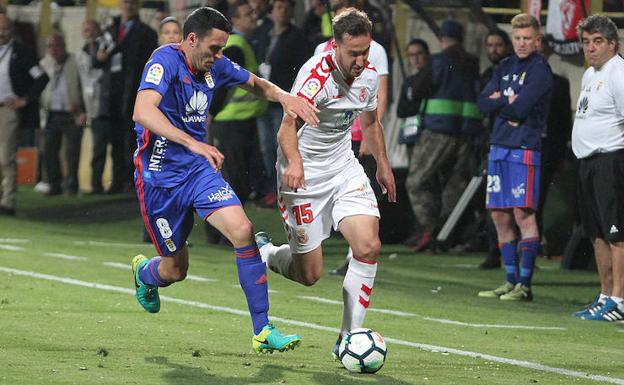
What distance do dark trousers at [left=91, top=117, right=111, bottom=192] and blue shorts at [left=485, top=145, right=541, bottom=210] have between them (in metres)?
10.7

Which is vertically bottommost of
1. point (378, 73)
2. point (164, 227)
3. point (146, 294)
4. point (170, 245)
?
point (146, 294)

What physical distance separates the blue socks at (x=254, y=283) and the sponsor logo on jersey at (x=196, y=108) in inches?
33.2

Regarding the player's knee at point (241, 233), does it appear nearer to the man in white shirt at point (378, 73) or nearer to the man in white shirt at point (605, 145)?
the man in white shirt at point (378, 73)

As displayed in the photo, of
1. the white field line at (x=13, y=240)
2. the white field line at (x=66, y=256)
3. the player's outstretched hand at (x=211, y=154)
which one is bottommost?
the white field line at (x=13, y=240)

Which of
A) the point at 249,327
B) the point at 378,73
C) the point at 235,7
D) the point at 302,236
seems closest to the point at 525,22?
the point at 378,73

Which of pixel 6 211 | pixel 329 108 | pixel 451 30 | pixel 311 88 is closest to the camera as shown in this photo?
pixel 311 88

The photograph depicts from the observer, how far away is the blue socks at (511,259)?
12.3 m

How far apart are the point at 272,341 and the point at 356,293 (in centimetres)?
66

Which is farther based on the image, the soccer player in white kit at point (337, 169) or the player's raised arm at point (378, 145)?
the player's raised arm at point (378, 145)

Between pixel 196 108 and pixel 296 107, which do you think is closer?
pixel 296 107

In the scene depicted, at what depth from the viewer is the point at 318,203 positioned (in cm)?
864

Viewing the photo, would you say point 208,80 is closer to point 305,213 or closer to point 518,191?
point 305,213

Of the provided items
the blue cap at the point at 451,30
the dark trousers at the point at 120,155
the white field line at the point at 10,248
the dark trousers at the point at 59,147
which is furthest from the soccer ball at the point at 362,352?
the dark trousers at the point at 59,147

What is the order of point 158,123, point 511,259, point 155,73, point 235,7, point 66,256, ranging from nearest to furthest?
1. point 158,123
2. point 155,73
3. point 511,259
4. point 66,256
5. point 235,7
